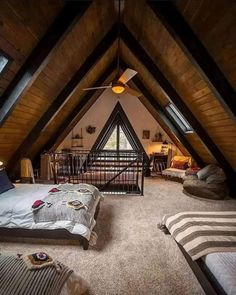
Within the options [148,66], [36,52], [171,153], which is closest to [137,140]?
[171,153]

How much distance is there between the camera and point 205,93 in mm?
3131

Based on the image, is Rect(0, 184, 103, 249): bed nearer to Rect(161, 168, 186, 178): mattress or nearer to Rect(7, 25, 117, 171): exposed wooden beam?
Rect(7, 25, 117, 171): exposed wooden beam

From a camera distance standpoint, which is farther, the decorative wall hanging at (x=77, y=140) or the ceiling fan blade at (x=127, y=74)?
the decorative wall hanging at (x=77, y=140)

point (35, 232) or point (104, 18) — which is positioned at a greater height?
point (104, 18)

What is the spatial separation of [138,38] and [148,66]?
514mm

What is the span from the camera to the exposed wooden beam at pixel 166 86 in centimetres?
359

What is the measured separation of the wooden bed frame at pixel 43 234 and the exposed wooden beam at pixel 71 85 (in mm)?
2304

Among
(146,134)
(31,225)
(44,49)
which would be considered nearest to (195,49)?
(44,49)

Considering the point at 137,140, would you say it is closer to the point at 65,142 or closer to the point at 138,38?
the point at 65,142

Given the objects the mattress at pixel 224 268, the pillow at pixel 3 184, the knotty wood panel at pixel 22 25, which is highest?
the knotty wood panel at pixel 22 25

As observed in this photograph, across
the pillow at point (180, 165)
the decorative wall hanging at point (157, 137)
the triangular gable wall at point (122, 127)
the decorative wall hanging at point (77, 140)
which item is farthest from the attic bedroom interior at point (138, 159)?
the decorative wall hanging at point (77, 140)

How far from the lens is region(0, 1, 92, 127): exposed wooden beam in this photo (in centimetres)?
239

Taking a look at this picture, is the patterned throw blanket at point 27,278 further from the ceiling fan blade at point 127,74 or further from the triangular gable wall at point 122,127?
the triangular gable wall at point 122,127

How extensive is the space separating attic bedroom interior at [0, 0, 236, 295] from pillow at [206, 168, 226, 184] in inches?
1.3
